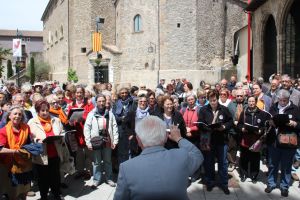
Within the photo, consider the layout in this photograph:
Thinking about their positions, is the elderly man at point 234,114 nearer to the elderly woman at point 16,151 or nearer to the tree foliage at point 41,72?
the elderly woman at point 16,151

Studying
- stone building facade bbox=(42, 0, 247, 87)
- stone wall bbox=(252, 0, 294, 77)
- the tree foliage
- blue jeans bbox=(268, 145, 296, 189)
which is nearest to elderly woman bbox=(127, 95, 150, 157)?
blue jeans bbox=(268, 145, 296, 189)

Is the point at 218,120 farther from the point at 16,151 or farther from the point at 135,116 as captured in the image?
the point at 16,151

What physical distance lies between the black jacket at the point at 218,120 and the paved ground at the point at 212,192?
960 mm

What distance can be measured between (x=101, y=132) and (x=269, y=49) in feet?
51.0

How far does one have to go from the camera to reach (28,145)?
5750 millimetres

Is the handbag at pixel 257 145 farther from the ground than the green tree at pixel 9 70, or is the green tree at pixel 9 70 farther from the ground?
the green tree at pixel 9 70

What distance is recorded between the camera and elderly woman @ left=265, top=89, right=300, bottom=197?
21.8ft

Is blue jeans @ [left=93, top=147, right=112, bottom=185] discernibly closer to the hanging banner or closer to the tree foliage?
the hanging banner

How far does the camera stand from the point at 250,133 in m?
7.36

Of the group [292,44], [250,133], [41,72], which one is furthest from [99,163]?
[41,72]

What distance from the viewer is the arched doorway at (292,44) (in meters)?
17.4

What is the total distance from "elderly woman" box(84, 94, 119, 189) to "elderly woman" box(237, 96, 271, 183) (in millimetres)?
2544

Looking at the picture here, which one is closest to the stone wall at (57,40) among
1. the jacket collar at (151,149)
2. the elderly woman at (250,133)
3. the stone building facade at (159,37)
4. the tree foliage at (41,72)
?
the tree foliage at (41,72)

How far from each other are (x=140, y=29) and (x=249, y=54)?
13986 mm
